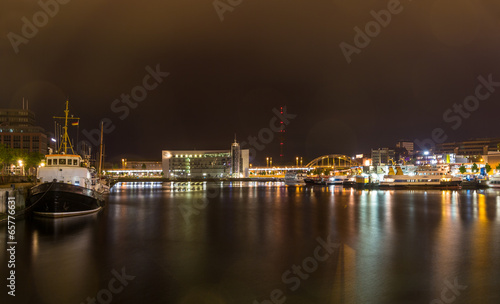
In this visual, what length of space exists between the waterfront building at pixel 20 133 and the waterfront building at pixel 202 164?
207 feet

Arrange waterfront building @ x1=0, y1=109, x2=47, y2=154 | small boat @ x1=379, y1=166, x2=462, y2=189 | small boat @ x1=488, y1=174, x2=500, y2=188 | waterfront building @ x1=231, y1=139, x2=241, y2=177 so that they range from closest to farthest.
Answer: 1. small boat @ x1=379, y1=166, x2=462, y2=189
2. small boat @ x1=488, y1=174, x2=500, y2=188
3. waterfront building @ x1=0, y1=109, x2=47, y2=154
4. waterfront building @ x1=231, y1=139, x2=241, y2=177

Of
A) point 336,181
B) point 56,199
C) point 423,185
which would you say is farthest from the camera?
point 336,181

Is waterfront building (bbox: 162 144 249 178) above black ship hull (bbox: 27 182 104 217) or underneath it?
above

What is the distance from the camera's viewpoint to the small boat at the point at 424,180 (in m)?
70.6

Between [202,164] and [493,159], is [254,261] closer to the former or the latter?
[493,159]

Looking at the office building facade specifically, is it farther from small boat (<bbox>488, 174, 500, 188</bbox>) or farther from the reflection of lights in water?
the reflection of lights in water

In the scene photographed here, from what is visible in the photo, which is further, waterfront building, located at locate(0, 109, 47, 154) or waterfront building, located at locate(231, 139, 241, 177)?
waterfront building, located at locate(231, 139, 241, 177)

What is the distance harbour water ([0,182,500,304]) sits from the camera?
11062 millimetres

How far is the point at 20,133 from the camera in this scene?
93438 millimetres

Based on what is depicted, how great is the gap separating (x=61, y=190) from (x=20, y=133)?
84.2m

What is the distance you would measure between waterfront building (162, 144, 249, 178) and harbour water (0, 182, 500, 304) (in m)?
129

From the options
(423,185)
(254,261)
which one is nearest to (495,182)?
(423,185)

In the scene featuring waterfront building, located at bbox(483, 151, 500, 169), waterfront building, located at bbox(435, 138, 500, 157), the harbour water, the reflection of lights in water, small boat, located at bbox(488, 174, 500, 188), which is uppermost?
waterfront building, located at bbox(435, 138, 500, 157)

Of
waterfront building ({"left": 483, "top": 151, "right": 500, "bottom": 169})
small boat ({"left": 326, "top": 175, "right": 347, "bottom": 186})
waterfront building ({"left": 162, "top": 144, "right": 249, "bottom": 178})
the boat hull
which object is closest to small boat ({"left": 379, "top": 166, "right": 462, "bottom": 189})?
the boat hull
